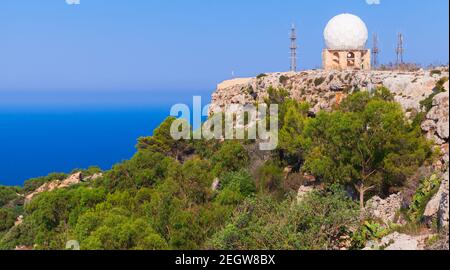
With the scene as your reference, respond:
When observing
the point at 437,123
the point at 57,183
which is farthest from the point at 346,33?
the point at 57,183

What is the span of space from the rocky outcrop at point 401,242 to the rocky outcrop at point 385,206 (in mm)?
3332

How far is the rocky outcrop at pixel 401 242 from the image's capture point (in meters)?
10.7

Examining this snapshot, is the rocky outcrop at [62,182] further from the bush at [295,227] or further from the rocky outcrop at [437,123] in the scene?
the bush at [295,227]

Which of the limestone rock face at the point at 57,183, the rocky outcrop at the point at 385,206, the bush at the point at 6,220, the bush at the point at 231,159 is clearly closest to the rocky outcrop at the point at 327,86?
the bush at the point at 231,159

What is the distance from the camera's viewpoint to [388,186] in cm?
1755

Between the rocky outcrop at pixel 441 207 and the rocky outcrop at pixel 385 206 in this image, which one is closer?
the rocky outcrop at pixel 441 207

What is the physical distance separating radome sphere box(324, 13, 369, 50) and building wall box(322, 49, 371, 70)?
35 centimetres

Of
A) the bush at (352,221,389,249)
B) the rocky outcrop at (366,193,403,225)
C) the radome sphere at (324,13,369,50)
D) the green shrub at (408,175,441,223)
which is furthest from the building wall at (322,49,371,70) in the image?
the bush at (352,221,389,249)

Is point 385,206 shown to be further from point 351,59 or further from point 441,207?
point 351,59

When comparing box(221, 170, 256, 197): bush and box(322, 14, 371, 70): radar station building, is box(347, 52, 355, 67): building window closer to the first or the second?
box(322, 14, 371, 70): radar station building

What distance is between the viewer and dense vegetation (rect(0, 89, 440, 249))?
1379 cm

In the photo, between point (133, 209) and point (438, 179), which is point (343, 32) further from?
point (438, 179)

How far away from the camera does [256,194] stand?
65.6ft
